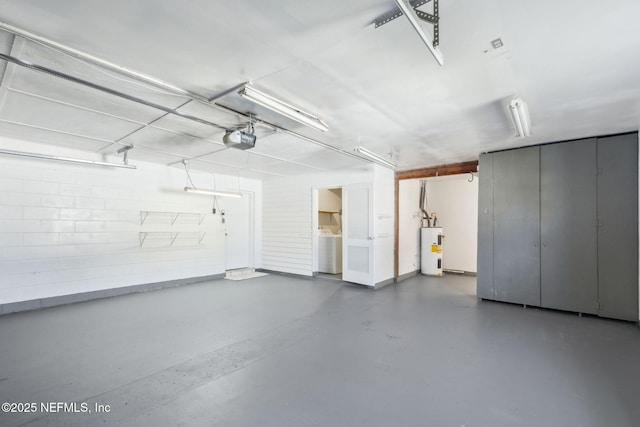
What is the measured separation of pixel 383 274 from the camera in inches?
239

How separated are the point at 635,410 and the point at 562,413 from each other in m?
0.55

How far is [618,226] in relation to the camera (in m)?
4.03

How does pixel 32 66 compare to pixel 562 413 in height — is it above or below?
above

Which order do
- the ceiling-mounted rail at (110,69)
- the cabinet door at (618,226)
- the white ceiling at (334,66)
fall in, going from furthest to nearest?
1. the cabinet door at (618,226)
2. the ceiling-mounted rail at (110,69)
3. the white ceiling at (334,66)

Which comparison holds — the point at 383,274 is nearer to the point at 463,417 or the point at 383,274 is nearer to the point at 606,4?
the point at 463,417

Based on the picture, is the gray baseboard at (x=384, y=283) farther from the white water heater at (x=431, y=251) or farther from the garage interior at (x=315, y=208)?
the white water heater at (x=431, y=251)

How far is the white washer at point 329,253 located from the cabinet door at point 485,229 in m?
3.15

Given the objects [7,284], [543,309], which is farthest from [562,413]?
[7,284]

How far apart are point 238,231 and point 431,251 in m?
4.88

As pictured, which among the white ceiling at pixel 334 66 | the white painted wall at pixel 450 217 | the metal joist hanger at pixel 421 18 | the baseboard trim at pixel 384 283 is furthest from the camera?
the white painted wall at pixel 450 217

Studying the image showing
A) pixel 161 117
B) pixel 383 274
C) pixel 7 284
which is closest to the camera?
pixel 161 117

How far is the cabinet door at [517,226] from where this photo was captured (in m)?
4.59

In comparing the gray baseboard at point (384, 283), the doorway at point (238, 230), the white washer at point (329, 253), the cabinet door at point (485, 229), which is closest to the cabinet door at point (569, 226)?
the cabinet door at point (485, 229)

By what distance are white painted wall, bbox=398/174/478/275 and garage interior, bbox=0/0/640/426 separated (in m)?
0.74
